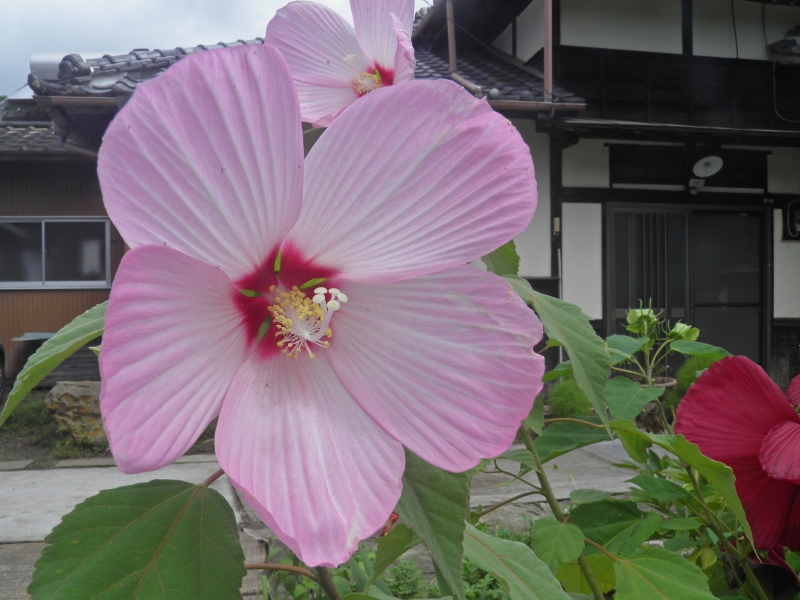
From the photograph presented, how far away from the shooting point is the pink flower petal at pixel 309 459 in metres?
0.21

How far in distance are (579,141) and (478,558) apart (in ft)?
14.8

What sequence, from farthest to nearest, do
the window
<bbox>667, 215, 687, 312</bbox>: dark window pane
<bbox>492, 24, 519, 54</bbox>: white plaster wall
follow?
the window < <bbox>492, 24, 519, 54</bbox>: white plaster wall < <bbox>667, 215, 687, 312</bbox>: dark window pane

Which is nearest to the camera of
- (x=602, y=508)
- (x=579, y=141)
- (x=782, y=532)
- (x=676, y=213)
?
(x=782, y=532)

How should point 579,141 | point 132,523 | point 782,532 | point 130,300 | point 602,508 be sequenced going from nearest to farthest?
point 130,300, point 132,523, point 782,532, point 602,508, point 579,141

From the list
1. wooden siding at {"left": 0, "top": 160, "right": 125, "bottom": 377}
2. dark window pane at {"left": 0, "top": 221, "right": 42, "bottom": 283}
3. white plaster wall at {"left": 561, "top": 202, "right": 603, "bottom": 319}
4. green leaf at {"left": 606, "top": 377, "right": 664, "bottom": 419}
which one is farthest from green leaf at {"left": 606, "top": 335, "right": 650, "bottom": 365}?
dark window pane at {"left": 0, "top": 221, "right": 42, "bottom": 283}

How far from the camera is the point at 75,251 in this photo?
5551 millimetres

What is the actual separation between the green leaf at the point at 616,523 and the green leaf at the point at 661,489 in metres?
0.02

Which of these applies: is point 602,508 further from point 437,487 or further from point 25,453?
point 25,453

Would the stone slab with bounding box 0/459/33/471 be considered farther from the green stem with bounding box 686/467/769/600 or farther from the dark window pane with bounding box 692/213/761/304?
the dark window pane with bounding box 692/213/761/304

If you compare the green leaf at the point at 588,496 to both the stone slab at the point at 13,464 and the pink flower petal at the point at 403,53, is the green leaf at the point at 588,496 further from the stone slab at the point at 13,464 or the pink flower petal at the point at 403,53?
the stone slab at the point at 13,464

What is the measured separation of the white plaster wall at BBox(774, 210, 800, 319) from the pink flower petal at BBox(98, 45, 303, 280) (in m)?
5.59

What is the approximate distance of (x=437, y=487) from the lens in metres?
0.27

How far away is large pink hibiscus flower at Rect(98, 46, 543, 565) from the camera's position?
0.21m

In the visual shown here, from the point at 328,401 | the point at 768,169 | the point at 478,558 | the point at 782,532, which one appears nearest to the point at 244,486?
the point at 328,401
